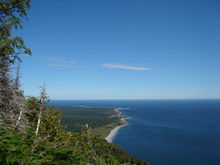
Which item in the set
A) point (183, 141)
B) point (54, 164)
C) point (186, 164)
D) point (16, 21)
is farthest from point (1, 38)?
point (183, 141)

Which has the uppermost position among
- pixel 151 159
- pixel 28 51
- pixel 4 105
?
pixel 28 51

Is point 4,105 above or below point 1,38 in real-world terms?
below

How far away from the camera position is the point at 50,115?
1288 centimetres

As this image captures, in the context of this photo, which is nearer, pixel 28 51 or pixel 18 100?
pixel 28 51

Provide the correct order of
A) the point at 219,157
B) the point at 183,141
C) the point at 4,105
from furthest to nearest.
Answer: the point at 183,141
the point at 219,157
the point at 4,105

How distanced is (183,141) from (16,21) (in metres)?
88.6

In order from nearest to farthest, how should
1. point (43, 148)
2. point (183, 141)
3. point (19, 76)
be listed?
point (43, 148) < point (19, 76) < point (183, 141)

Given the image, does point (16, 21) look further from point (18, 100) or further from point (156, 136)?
point (156, 136)

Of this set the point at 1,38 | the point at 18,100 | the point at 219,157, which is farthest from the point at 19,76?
the point at 219,157

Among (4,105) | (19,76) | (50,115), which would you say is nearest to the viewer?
(4,105)

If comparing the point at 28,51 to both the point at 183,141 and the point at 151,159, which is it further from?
the point at 183,141

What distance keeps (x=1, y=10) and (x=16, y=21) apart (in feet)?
2.78

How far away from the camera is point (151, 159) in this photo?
56719 mm

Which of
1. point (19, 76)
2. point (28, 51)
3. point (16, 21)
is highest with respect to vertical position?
point (16, 21)
